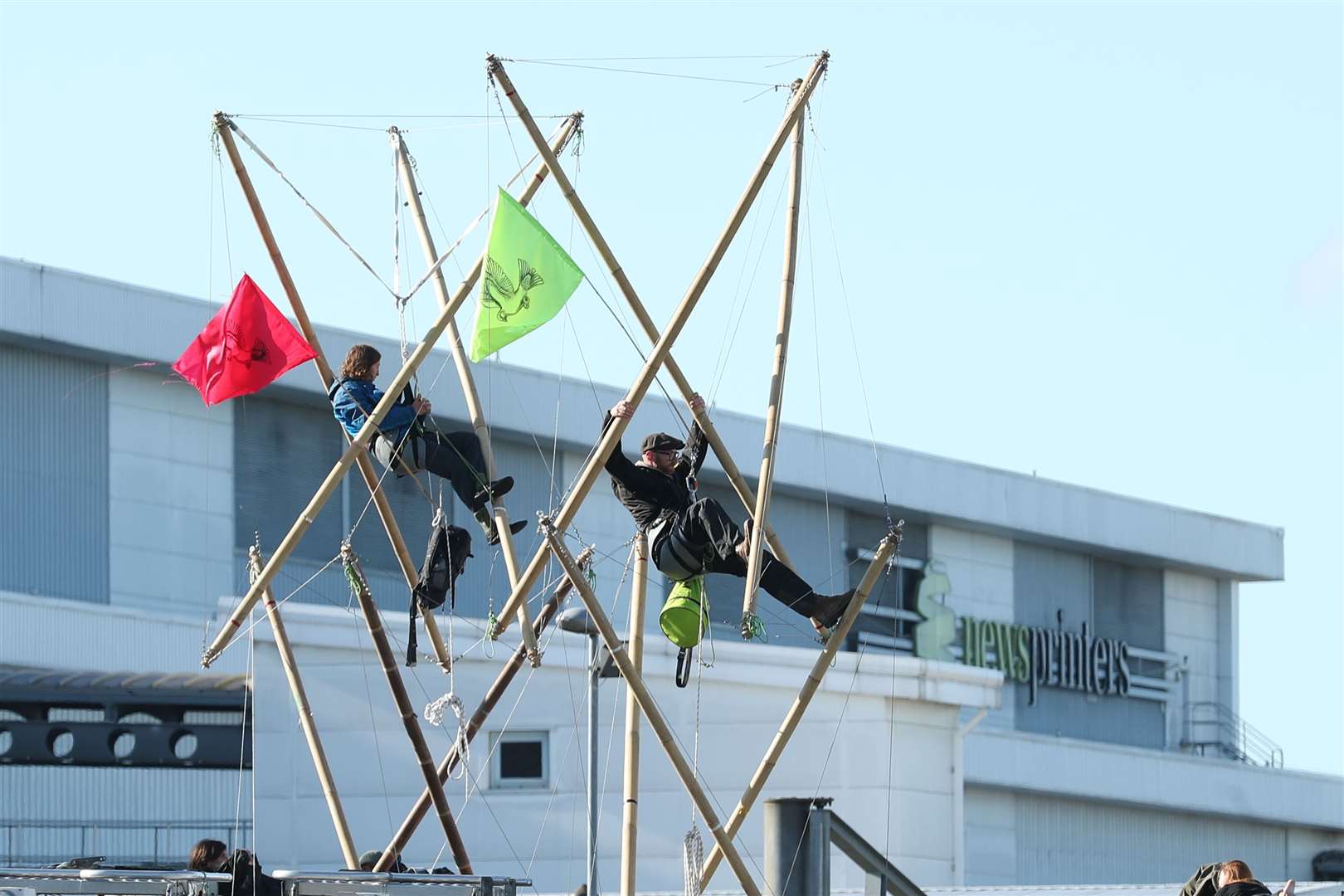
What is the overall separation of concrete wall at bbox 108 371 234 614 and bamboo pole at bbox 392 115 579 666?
49.7ft

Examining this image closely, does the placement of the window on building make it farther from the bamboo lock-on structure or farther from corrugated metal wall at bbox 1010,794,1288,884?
corrugated metal wall at bbox 1010,794,1288,884

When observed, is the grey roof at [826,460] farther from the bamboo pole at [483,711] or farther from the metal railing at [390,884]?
the metal railing at [390,884]

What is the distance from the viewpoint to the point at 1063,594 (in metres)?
44.4

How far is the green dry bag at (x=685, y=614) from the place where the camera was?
14938 mm

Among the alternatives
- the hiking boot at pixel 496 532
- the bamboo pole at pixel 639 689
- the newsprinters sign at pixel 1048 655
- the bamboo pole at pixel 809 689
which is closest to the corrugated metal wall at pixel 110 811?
the hiking boot at pixel 496 532

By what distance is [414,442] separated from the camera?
51.4 feet

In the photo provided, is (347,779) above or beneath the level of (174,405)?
beneath

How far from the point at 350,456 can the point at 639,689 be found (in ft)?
8.09

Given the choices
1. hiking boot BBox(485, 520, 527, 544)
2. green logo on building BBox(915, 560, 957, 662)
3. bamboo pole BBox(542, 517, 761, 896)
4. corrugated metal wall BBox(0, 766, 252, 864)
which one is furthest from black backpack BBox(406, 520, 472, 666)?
green logo on building BBox(915, 560, 957, 662)

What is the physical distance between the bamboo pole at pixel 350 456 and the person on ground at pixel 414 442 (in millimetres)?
177

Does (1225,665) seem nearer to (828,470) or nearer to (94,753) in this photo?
(828,470)

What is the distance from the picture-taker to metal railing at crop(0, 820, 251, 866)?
26.8 meters

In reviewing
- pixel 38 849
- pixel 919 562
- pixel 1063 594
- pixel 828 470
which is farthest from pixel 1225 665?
pixel 38 849

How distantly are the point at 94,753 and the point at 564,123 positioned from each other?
12.7 metres
